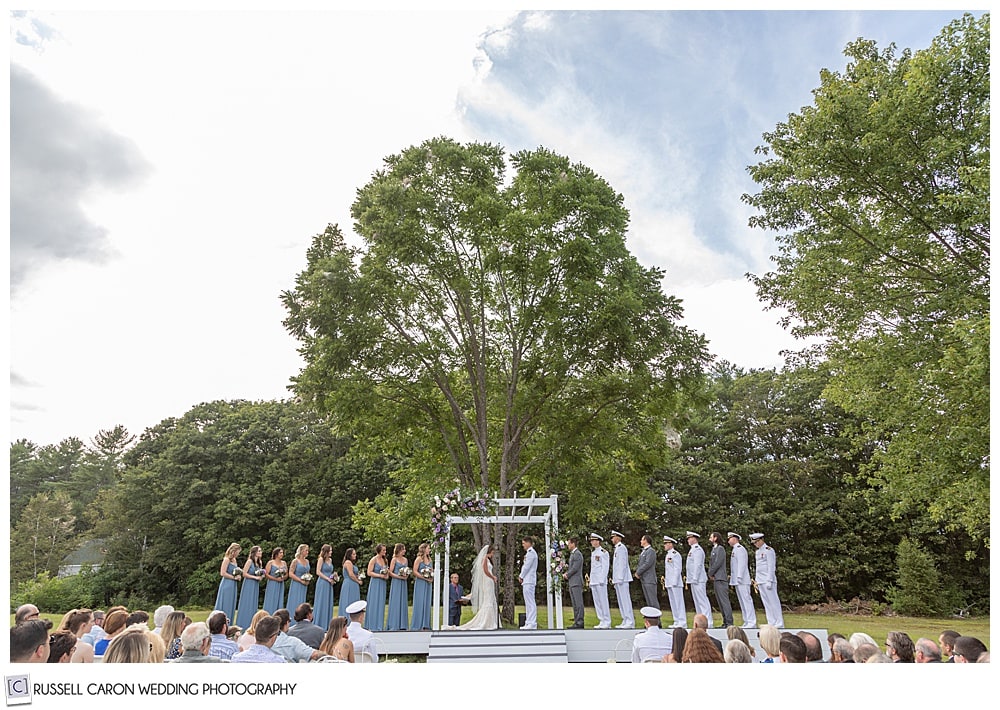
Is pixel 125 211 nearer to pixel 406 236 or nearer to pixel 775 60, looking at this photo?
pixel 406 236

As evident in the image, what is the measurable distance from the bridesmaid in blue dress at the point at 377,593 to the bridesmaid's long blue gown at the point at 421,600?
0.55 metres

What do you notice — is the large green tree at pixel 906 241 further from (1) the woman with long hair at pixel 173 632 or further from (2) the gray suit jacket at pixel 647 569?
(1) the woman with long hair at pixel 173 632

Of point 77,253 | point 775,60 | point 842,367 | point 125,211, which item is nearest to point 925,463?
point 842,367

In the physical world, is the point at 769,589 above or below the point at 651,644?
below

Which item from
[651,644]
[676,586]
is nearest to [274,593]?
[651,644]

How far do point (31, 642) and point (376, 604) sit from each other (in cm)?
704

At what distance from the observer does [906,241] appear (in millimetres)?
13211

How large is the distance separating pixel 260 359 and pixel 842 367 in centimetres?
2202

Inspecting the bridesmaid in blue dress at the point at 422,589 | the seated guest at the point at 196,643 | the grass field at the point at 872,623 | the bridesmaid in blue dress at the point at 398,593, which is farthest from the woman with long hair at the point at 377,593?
the seated guest at the point at 196,643

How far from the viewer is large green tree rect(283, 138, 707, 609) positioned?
45.9ft

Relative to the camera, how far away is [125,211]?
15633 millimetres

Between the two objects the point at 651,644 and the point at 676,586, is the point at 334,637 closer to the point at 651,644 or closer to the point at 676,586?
the point at 651,644

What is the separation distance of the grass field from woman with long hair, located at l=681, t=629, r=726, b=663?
9563mm
